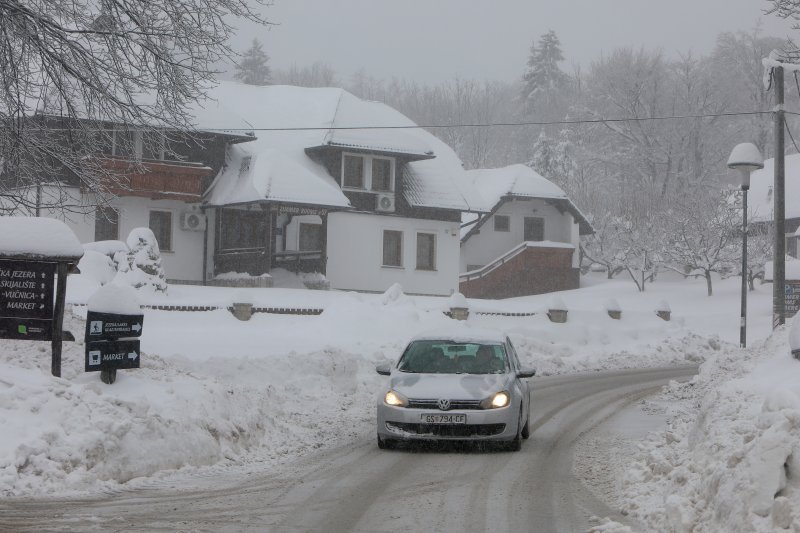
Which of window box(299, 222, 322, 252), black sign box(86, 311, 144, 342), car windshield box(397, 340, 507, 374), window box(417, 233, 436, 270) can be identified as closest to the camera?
black sign box(86, 311, 144, 342)

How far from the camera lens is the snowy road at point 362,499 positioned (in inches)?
310

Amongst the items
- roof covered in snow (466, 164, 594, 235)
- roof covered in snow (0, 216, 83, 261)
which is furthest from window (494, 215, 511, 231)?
roof covered in snow (0, 216, 83, 261)

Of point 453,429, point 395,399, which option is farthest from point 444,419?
point 395,399

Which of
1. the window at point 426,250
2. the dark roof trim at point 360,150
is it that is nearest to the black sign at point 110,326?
the dark roof trim at point 360,150

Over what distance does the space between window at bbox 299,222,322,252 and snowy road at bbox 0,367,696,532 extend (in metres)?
28.8

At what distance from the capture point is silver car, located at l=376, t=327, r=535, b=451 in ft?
38.8

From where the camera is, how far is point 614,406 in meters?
17.8

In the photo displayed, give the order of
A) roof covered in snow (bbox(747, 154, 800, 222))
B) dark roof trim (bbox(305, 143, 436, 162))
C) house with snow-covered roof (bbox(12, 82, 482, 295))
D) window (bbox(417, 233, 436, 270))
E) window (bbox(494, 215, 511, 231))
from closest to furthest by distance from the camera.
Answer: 1. house with snow-covered roof (bbox(12, 82, 482, 295))
2. dark roof trim (bbox(305, 143, 436, 162))
3. window (bbox(417, 233, 436, 270))
4. window (bbox(494, 215, 511, 231))
5. roof covered in snow (bbox(747, 154, 800, 222))

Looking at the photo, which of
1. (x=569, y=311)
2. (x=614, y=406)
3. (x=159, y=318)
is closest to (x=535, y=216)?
(x=569, y=311)

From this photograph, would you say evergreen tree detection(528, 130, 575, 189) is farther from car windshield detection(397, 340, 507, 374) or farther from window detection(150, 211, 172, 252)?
car windshield detection(397, 340, 507, 374)

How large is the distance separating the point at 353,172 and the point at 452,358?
29292 mm

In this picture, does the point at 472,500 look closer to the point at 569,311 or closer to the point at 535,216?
the point at 569,311

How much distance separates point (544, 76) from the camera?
8806 centimetres

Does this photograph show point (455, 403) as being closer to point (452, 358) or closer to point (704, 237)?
point (452, 358)
